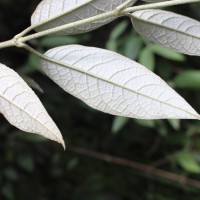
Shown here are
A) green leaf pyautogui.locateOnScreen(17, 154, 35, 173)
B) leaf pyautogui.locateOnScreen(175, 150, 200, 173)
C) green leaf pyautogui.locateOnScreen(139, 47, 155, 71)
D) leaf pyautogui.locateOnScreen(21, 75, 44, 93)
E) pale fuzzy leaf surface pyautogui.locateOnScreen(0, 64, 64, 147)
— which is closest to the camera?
pale fuzzy leaf surface pyautogui.locateOnScreen(0, 64, 64, 147)

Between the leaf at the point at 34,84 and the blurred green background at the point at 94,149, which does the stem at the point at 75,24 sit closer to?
the leaf at the point at 34,84

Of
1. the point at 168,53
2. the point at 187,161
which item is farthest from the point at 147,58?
the point at 187,161

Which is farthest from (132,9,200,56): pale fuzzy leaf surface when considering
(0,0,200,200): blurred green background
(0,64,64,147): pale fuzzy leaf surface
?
(0,0,200,200): blurred green background

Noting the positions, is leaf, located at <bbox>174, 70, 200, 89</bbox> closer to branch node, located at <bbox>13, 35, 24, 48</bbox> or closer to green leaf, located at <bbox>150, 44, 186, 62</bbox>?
green leaf, located at <bbox>150, 44, 186, 62</bbox>

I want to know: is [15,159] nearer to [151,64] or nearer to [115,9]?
[151,64]

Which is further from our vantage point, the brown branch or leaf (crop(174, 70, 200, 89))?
the brown branch

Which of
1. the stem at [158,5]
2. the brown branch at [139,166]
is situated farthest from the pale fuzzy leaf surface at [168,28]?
the brown branch at [139,166]

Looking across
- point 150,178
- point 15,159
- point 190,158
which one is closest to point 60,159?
point 15,159

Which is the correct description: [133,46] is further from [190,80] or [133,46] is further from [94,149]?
[94,149]
